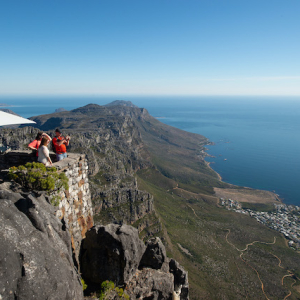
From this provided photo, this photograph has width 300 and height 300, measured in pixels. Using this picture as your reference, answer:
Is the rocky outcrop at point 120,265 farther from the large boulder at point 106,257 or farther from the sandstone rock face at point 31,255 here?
the sandstone rock face at point 31,255

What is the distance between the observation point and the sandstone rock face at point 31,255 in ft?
21.2

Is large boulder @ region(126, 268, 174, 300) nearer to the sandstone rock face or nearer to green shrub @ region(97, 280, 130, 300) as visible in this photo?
green shrub @ region(97, 280, 130, 300)

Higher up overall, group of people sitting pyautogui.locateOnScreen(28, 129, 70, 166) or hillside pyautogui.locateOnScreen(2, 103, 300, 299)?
group of people sitting pyautogui.locateOnScreen(28, 129, 70, 166)

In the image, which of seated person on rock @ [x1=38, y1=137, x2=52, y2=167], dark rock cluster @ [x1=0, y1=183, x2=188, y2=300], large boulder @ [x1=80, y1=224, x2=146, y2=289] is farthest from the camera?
large boulder @ [x1=80, y1=224, x2=146, y2=289]

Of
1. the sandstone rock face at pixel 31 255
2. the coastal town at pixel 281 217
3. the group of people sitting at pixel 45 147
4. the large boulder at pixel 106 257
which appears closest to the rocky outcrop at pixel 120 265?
the large boulder at pixel 106 257

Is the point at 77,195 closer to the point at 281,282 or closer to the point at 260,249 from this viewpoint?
the point at 281,282

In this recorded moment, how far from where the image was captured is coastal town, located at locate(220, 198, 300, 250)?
113 meters

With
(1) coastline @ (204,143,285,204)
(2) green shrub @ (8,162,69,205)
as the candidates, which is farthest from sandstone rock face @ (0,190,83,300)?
(1) coastline @ (204,143,285,204)

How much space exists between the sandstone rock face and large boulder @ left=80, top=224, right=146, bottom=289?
388 centimetres

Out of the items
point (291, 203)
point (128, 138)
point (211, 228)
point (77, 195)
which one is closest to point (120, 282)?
point (77, 195)

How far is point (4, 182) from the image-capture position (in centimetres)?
962

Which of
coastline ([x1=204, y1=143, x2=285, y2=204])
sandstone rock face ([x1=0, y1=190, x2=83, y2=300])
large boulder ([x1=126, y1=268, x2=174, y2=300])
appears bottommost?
coastline ([x1=204, y1=143, x2=285, y2=204])

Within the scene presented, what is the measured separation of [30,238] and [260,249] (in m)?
107

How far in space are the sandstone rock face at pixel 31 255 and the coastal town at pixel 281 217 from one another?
125 m
